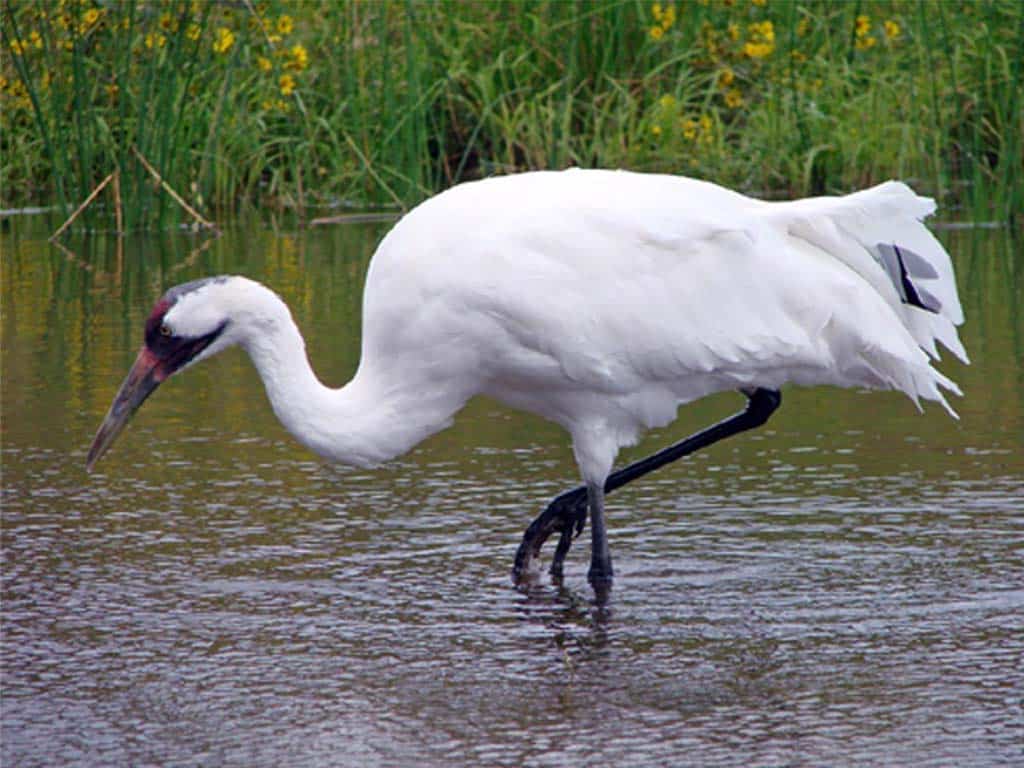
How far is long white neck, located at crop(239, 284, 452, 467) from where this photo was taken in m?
5.48

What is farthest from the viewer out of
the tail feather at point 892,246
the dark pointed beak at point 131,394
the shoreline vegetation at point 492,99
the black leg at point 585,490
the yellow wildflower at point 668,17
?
the yellow wildflower at point 668,17

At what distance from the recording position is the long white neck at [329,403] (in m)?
→ 5.48

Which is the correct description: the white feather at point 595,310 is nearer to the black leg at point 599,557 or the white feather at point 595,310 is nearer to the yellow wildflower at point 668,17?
the black leg at point 599,557

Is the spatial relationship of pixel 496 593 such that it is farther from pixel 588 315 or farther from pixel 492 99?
pixel 492 99

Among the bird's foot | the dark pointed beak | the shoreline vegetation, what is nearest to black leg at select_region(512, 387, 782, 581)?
the bird's foot

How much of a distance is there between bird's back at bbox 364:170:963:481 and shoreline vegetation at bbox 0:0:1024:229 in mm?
5487

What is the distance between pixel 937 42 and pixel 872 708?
8.72 metres

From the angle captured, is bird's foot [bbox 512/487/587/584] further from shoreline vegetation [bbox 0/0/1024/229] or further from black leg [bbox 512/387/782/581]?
shoreline vegetation [bbox 0/0/1024/229]

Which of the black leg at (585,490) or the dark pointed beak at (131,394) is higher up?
the dark pointed beak at (131,394)

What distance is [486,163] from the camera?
40.1 ft

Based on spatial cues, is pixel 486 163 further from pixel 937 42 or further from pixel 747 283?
pixel 747 283

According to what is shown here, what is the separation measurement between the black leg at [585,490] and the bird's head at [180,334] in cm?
88

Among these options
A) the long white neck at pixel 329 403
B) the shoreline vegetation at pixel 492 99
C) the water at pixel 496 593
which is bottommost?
the water at pixel 496 593

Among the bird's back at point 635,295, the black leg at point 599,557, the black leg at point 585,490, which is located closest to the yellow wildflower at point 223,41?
the black leg at point 585,490
